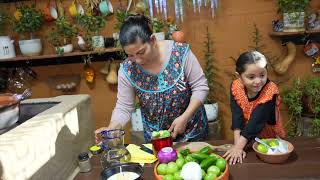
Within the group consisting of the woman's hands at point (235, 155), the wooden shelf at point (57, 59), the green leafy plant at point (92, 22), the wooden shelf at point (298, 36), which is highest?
the green leafy plant at point (92, 22)

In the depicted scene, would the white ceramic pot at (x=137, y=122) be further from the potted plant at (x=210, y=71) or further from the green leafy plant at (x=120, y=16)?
the green leafy plant at (x=120, y=16)

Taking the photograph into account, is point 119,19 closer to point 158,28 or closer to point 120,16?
point 120,16

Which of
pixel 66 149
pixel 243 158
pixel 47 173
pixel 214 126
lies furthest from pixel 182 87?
pixel 214 126

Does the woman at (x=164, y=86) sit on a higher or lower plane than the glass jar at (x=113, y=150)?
higher

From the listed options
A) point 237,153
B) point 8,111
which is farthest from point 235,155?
point 8,111

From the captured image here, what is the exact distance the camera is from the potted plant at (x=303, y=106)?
9.20 feet

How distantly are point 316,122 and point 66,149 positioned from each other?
2.08 m

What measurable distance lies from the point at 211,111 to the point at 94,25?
1.27m

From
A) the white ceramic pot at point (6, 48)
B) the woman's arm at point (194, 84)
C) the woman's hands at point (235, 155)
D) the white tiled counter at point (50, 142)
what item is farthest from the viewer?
the white ceramic pot at point (6, 48)

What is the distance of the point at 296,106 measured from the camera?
289 cm

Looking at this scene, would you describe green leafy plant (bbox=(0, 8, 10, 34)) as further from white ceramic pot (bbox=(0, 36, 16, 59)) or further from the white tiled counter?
the white tiled counter

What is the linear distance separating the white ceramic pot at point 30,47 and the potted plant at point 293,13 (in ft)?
7.05

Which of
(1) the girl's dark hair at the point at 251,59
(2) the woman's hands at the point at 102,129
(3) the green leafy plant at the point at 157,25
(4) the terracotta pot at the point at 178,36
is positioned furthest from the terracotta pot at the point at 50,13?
(1) the girl's dark hair at the point at 251,59

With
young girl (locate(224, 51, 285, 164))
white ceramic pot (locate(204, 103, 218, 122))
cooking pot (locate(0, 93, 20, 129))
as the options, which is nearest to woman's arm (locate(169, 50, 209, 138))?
young girl (locate(224, 51, 285, 164))
